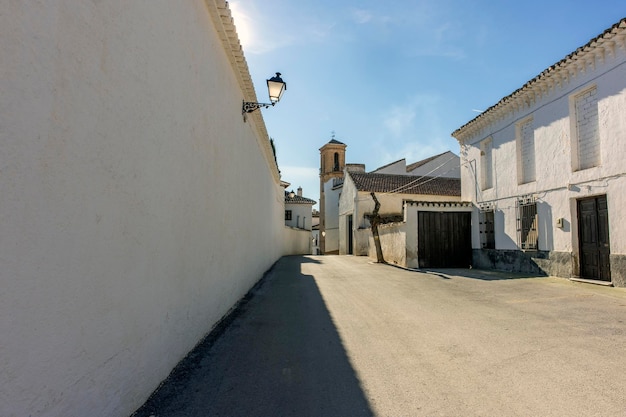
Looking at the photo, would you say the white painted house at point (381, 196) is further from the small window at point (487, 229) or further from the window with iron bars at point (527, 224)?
the window with iron bars at point (527, 224)

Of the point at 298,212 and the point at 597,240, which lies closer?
the point at 597,240

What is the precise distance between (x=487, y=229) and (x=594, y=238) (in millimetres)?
4628

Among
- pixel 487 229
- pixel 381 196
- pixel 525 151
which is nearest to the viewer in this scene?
pixel 525 151

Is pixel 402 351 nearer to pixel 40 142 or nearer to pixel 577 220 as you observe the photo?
pixel 40 142

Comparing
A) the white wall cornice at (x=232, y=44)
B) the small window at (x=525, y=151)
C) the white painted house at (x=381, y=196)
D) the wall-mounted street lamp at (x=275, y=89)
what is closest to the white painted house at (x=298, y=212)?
the white painted house at (x=381, y=196)

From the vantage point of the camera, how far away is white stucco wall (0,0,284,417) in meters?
1.57

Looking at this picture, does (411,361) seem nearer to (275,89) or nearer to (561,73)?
(275,89)

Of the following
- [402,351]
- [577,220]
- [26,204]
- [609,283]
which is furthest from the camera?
[577,220]

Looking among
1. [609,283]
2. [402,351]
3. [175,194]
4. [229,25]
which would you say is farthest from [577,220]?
[175,194]

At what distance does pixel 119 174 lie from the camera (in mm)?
2389

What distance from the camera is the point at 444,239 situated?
1452 cm

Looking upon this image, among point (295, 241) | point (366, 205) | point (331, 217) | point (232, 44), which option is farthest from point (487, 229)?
point (331, 217)

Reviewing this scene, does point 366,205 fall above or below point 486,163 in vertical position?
below

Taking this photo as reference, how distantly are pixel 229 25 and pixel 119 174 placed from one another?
3.79 meters
